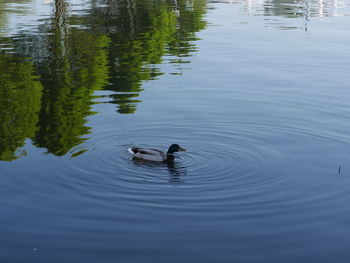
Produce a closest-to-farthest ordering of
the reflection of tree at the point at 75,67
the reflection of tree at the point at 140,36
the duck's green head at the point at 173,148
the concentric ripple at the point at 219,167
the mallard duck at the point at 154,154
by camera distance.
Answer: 1. the concentric ripple at the point at 219,167
2. the mallard duck at the point at 154,154
3. the duck's green head at the point at 173,148
4. the reflection of tree at the point at 75,67
5. the reflection of tree at the point at 140,36

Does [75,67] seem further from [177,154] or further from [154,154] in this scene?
[154,154]

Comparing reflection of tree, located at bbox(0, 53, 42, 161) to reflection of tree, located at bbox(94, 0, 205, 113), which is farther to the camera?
reflection of tree, located at bbox(94, 0, 205, 113)

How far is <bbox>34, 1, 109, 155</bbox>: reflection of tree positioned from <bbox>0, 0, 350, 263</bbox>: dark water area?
0.33ft

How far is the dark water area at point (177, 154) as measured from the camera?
1448cm

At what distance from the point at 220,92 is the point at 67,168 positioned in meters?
11.8

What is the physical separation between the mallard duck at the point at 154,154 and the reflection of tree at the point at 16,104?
12.8 feet

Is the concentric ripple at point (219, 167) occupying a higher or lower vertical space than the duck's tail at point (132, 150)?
lower

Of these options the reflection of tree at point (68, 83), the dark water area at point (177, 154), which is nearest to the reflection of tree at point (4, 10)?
the reflection of tree at point (68, 83)

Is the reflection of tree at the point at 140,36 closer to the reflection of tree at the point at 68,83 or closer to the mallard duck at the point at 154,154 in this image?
the reflection of tree at the point at 68,83

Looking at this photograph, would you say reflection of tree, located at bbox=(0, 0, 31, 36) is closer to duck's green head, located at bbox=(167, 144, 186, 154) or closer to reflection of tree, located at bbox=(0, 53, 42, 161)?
reflection of tree, located at bbox=(0, 53, 42, 161)

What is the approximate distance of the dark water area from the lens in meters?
14.5

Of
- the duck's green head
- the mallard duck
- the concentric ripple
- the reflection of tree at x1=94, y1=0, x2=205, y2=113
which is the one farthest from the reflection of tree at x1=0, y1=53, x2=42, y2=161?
the duck's green head

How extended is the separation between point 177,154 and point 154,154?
1.45 metres

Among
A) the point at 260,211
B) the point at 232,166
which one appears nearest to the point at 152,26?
the point at 232,166
